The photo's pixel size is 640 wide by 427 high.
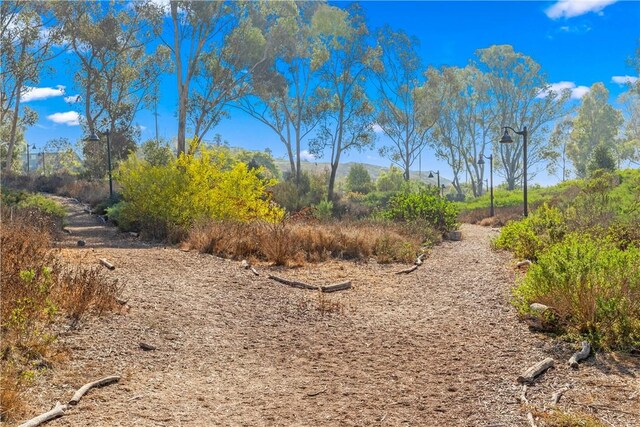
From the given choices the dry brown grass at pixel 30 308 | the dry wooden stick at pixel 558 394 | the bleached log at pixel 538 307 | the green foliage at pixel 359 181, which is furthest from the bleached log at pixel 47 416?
the green foliage at pixel 359 181

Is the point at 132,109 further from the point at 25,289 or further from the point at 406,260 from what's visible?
the point at 25,289

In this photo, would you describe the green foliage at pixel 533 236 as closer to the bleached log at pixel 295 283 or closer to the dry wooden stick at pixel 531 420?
the bleached log at pixel 295 283

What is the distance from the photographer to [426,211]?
16125mm

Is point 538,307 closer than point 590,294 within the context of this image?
No

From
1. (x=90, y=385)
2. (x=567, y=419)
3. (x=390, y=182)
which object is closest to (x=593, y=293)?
(x=567, y=419)

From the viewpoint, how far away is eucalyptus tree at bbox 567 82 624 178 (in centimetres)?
5356

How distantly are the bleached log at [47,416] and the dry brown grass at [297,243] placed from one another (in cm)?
618

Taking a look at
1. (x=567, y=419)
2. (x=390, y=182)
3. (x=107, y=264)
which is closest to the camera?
(x=567, y=419)

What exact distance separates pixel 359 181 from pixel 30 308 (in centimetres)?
4484

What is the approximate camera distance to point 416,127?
135ft

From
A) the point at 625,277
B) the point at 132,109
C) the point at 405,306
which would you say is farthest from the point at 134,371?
the point at 132,109

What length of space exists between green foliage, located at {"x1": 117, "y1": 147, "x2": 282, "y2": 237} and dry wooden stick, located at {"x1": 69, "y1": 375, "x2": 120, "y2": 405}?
760cm

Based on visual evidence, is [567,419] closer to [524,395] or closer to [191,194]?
[524,395]

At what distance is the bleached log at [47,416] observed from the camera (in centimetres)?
315
